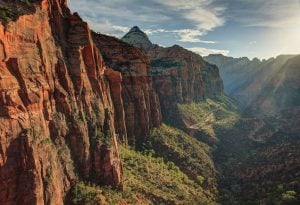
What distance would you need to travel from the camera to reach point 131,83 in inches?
4090

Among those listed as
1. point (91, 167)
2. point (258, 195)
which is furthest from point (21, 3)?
point (258, 195)

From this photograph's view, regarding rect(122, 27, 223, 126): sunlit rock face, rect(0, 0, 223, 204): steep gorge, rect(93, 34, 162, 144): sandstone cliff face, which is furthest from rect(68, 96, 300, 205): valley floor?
rect(122, 27, 223, 126): sunlit rock face

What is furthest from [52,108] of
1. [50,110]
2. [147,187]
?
[147,187]

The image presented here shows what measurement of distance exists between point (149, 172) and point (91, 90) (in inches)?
1073

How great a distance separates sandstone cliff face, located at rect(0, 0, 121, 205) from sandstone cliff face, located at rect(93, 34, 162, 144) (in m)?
19.1

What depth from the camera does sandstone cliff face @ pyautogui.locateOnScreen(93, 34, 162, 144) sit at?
98000 millimetres

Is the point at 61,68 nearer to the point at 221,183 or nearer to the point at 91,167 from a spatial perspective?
the point at 91,167

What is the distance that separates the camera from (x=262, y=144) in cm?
14888

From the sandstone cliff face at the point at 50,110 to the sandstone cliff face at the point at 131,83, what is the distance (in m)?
19.1

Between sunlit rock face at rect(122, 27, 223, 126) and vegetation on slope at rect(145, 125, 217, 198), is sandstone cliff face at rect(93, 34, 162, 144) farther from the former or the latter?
sunlit rock face at rect(122, 27, 223, 126)

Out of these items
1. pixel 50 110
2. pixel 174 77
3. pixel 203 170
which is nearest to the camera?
pixel 50 110

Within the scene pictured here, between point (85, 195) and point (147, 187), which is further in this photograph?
point (147, 187)

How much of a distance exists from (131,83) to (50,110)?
4809 cm

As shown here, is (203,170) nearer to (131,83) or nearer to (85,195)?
(131,83)
